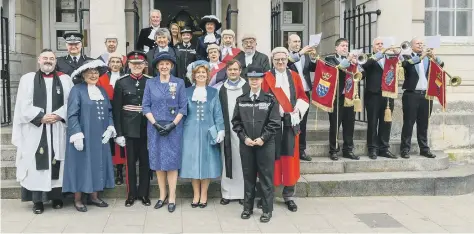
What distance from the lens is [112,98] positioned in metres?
7.39

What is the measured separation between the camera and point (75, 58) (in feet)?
25.6

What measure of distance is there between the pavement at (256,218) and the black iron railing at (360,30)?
329 cm

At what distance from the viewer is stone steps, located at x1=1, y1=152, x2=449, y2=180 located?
329 inches

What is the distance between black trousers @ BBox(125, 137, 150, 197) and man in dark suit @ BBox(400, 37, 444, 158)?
4.28m

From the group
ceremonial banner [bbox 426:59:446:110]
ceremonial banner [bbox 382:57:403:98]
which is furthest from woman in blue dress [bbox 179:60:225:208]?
ceremonial banner [bbox 426:59:446:110]

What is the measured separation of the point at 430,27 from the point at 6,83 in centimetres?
869

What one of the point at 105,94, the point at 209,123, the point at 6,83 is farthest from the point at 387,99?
the point at 6,83

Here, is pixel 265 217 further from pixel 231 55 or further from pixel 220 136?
pixel 231 55

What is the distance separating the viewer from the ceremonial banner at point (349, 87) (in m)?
8.46

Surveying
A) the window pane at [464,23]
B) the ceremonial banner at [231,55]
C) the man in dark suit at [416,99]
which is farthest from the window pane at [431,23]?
the ceremonial banner at [231,55]

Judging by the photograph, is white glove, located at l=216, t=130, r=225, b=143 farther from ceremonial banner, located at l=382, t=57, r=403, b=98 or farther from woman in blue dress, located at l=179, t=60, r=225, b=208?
ceremonial banner, located at l=382, t=57, r=403, b=98

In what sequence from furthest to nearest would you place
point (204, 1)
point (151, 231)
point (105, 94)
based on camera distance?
point (204, 1)
point (105, 94)
point (151, 231)

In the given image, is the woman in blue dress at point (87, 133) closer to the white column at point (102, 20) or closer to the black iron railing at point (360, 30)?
the white column at point (102, 20)

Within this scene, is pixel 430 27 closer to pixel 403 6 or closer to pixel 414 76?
pixel 403 6
